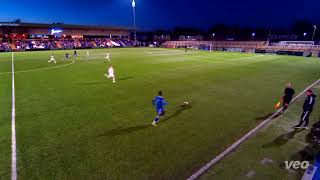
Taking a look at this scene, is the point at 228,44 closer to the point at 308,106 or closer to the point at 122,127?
the point at 308,106

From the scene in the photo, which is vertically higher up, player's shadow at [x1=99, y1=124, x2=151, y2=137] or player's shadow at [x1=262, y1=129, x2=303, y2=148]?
player's shadow at [x1=99, y1=124, x2=151, y2=137]

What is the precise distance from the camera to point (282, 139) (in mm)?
9414

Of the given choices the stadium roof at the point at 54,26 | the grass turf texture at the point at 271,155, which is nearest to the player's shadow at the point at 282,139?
the grass turf texture at the point at 271,155

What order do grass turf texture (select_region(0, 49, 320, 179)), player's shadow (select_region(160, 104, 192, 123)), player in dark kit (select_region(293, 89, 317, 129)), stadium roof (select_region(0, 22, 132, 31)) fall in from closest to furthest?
1. grass turf texture (select_region(0, 49, 320, 179))
2. player in dark kit (select_region(293, 89, 317, 129))
3. player's shadow (select_region(160, 104, 192, 123))
4. stadium roof (select_region(0, 22, 132, 31))

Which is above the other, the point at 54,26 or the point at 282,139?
the point at 54,26

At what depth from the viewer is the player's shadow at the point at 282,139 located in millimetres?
8883

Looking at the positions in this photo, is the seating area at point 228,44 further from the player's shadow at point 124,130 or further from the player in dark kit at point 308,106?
the player's shadow at point 124,130

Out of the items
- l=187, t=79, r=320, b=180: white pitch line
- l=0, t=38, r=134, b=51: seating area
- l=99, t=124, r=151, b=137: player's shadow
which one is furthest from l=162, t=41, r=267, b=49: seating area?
l=99, t=124, r=151, b=137: player's shadow

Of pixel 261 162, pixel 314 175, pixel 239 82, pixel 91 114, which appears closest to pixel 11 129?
pixel 91 114

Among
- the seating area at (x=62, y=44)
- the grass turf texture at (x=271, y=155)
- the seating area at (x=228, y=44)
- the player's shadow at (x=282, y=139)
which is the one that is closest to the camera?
the grass turf texture at (x=271, y=155)

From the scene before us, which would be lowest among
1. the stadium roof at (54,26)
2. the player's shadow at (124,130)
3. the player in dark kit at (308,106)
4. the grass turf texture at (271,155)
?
the grass turf texture at (271,155)

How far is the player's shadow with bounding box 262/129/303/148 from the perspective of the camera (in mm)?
8883

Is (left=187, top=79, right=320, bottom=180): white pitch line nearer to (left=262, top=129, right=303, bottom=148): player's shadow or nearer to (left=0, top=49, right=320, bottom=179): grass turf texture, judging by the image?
(left=0, top=49, right=320, bottom=179): grass turf texture

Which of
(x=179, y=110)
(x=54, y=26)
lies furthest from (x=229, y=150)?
(x=54, y=26)
